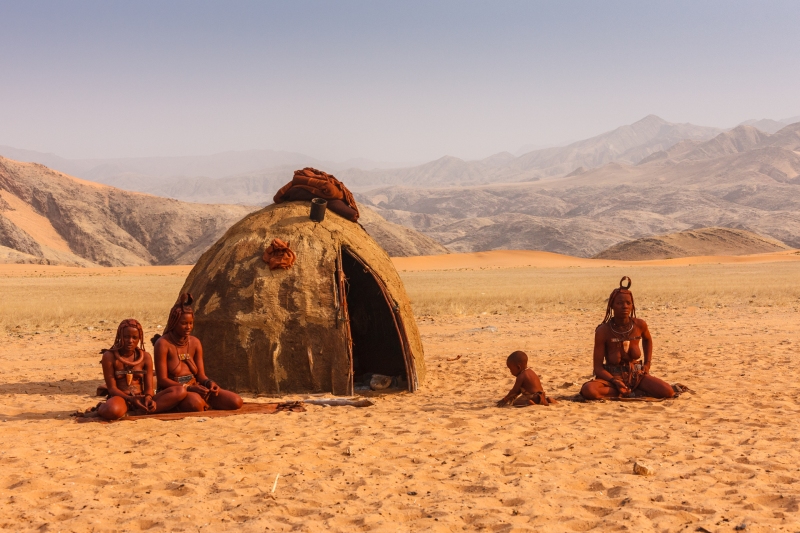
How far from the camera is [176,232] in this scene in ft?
192

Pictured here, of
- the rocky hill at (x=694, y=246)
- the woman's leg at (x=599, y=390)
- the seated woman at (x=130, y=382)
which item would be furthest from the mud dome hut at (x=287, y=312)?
the rocky hill at (x=694, y=246)

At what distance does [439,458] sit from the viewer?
5629 millimetres

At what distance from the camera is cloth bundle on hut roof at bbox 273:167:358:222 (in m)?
9.77

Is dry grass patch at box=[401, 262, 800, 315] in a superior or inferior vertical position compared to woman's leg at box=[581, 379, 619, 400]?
superior

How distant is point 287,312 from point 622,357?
4.01m

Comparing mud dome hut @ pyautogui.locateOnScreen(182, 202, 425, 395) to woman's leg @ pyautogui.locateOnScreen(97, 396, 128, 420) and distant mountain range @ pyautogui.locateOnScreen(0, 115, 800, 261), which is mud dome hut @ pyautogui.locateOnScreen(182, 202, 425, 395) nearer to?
woman's leg @ pyautogui.locateOnScreen(97, 396, 128, 420)

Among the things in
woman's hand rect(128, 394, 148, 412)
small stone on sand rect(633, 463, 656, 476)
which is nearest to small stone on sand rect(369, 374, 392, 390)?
woman's hand rect(128, 394, 148, 412)

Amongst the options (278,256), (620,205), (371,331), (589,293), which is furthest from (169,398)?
(620,205)

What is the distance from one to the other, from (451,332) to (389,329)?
4.06 meters

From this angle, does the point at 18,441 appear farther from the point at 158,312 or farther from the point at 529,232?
the point at 529,232

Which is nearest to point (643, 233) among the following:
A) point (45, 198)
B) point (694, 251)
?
point (694, 251)

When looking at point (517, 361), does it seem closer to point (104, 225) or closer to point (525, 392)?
point (525, 392)

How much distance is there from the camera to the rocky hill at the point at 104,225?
52438 mm

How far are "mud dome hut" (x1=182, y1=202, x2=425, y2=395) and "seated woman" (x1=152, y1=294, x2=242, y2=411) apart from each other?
0.95 metres
